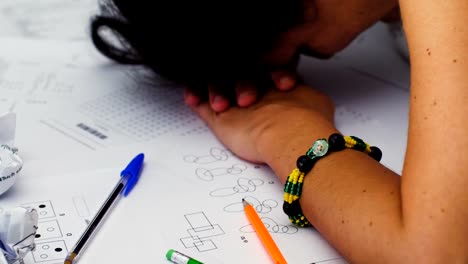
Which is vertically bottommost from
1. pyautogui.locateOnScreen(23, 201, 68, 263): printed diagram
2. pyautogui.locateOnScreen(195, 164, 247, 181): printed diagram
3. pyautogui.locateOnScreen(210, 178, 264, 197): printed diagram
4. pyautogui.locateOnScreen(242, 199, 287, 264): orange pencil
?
pyautogui.locateOnScreen(23, 201, 68, 263): printed diagram

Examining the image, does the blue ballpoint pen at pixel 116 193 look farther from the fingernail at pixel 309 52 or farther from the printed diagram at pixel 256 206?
the fingernail at pixel 309 52

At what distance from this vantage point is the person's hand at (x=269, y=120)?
2.62ft

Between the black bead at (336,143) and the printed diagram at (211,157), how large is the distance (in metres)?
0.17

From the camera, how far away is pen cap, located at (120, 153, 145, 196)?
754 millimetres

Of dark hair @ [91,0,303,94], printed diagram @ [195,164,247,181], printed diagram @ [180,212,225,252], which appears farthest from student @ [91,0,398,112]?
printed diagram @ [180,212,225,252]

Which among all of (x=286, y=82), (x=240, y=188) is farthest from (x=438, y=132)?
(x=286, y=82)

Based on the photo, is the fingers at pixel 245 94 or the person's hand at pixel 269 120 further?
the fingers at pixel 245 94

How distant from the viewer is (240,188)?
0.77 meters

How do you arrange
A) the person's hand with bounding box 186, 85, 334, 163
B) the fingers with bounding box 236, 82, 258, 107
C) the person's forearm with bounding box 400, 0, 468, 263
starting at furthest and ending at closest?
the fingers with bounding box 236, 82, 258, 107
the person's hand with bounding box 186, 85, 334, 163
the person's forearm with bounding box 400, 0, 468, 263

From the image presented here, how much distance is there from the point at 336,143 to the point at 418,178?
12 cm

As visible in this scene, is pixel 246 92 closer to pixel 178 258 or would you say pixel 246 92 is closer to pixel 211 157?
pixel 211 157

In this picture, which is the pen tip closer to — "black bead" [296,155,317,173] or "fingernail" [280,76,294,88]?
"black bead" [296,155,317,173]

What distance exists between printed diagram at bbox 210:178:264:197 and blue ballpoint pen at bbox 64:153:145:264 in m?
0.09

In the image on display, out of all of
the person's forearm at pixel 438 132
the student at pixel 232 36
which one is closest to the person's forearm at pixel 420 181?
the person's forearm at pixel 438 132
